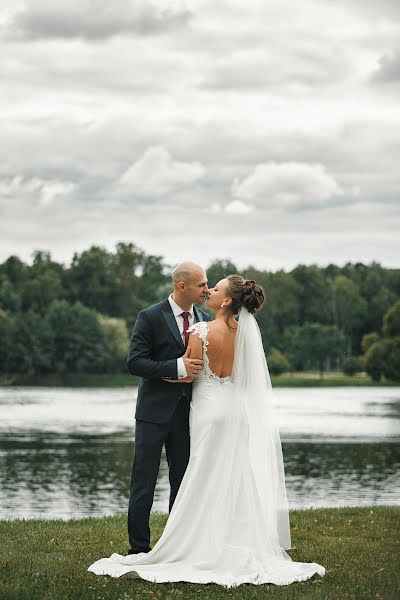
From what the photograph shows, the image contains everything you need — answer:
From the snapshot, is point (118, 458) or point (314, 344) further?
point (314, 344)

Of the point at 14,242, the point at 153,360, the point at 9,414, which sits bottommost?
the point at 9,414

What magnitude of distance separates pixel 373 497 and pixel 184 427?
439 inches

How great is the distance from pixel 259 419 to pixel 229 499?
26.5 inches

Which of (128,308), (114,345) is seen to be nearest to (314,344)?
(114,345)

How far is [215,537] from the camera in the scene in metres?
7.67

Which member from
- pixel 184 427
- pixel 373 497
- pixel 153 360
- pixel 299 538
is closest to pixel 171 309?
pixel 153 360

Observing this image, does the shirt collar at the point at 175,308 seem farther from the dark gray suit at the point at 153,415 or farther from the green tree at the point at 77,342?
the green tree at the point at 77,342

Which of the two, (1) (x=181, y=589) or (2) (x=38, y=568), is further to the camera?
(2) (x=38, y=568)

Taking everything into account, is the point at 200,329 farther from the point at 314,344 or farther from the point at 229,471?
the point at 314,344

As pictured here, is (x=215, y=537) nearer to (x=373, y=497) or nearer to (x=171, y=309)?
(x=171, y=309)

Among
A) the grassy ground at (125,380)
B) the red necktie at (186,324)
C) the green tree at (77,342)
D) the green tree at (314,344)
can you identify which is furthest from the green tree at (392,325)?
the red necktie at (186,324)

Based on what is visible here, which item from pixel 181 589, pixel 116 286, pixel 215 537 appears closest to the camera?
pixel 181 589

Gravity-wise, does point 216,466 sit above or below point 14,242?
below

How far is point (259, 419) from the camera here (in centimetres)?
809
